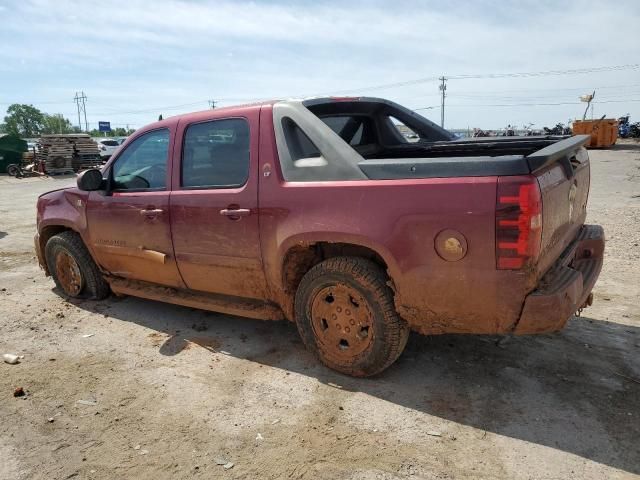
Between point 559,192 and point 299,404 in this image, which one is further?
point 299,404

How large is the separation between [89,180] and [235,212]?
1786 millimetres

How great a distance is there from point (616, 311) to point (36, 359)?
4942mm

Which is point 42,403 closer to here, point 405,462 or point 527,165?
point 405,462

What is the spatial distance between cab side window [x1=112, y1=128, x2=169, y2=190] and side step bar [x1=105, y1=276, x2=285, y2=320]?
3.06ft

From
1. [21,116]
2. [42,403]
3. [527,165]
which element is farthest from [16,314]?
[21,116]

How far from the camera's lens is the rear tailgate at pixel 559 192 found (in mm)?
2600

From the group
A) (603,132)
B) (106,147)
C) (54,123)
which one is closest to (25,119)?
(54,123)

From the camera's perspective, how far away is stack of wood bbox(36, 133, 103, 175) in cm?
2462

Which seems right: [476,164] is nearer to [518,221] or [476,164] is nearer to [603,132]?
[518,221]

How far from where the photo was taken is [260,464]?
8.38ft

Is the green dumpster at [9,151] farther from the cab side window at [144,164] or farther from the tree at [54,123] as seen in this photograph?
the tree at [54,123]

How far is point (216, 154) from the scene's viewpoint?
12.4ft

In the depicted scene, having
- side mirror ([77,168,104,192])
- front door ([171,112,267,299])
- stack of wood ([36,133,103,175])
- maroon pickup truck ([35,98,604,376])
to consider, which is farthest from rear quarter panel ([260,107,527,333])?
stack of wood ([36,133,103,175])

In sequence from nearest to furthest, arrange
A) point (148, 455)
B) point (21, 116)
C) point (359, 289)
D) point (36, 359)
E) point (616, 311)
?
point (148, 455)
point (359, 289)
point (36, 359)
point (616, 311)
point (21, 116)
